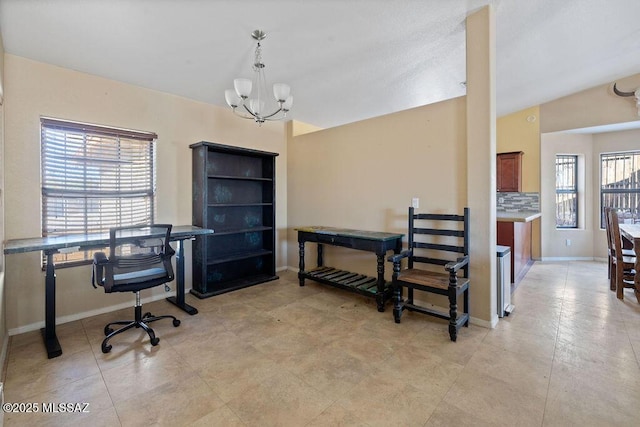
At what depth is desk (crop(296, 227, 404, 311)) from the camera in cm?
310

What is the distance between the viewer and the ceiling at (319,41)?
7.18ft

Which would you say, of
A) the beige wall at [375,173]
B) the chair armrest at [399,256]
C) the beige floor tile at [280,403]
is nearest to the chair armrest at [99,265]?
the beige floor tile at [280,403]

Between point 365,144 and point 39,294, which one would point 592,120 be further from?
point 39,294

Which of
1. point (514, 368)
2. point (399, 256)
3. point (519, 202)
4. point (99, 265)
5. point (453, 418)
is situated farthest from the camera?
point (519, 202)

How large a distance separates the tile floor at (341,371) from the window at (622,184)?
3231 mm

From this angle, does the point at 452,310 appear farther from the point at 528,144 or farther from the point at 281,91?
the point at 528,144

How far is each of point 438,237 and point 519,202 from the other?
3.92m

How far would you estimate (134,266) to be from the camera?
2521mm

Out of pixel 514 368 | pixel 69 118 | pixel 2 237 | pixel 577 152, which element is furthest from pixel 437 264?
pixel 577 152

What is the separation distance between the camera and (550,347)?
7.59 feet

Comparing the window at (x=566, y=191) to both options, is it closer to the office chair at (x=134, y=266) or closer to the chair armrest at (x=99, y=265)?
the office chair at (x=134, y=266)

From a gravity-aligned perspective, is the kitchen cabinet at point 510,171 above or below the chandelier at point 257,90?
below

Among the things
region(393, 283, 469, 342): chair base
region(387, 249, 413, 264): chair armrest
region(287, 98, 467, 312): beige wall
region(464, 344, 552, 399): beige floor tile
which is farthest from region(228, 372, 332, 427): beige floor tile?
region(287, 98, 467, 312): beige wall

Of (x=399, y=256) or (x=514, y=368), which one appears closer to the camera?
(x=514, y=368)
